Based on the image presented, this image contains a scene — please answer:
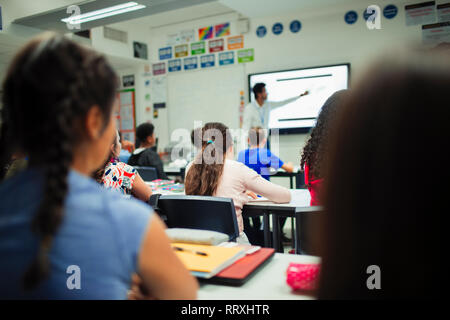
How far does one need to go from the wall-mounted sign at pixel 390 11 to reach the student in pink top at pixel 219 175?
12.3 ft

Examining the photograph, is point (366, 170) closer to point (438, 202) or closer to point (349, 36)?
point (438, 202)

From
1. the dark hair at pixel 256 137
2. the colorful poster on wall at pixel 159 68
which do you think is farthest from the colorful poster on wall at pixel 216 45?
the dark hair at pixel 256 137

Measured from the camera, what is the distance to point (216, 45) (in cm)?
590

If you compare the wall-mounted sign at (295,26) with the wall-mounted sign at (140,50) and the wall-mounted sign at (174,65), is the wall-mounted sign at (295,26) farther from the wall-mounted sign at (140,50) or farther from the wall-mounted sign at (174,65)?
the wall-mounted sign at (140,50)

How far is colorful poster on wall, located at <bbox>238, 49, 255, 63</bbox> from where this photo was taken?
18.3 ft

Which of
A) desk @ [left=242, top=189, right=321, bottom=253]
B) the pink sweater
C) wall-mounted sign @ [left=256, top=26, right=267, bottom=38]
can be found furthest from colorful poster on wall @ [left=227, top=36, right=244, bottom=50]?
the pink sweater

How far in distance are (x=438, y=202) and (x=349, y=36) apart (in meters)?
5.09

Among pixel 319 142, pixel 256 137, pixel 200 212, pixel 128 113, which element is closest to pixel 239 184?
pixel 200 212

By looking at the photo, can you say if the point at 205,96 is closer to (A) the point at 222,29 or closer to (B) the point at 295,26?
(A) the point at 222,29

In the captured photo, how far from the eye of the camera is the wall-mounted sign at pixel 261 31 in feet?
17.9

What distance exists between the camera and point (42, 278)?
55cm

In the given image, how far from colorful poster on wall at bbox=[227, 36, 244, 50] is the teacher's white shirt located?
107cm

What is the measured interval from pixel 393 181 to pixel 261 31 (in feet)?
18.0
